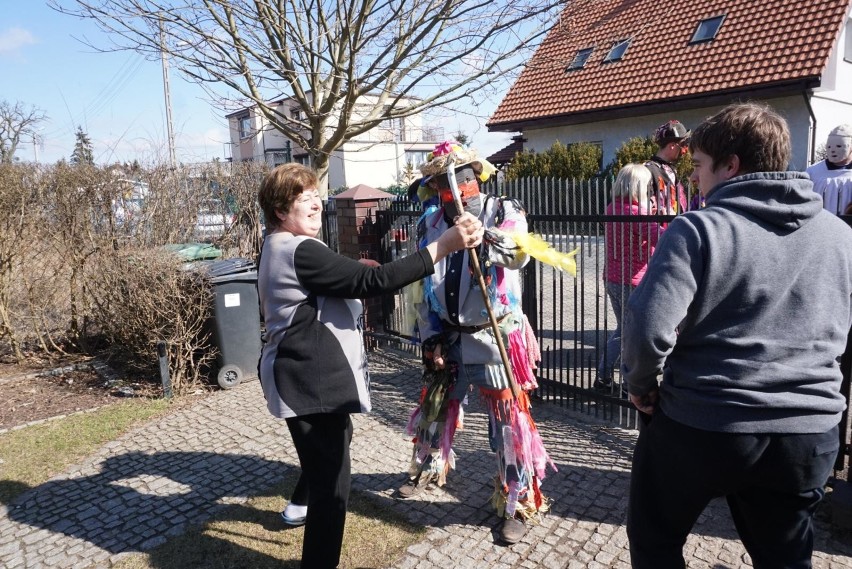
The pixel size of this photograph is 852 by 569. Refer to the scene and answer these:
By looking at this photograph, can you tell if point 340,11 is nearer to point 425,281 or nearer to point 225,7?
point 225,7

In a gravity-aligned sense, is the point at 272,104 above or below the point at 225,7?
below

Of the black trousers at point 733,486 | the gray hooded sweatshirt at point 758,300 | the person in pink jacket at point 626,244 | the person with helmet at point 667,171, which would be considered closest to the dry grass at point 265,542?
the black trousers at point 733,486

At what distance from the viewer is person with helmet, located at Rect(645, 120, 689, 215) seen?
4.62 metres

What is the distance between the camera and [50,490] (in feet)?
13.0

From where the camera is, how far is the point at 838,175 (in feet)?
17.1

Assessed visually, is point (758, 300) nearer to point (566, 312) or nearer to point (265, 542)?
point (265, 542)

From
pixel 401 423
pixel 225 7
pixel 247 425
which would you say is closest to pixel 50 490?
pixel 247 425

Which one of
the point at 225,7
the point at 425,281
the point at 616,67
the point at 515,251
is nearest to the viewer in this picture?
the point at 515,251

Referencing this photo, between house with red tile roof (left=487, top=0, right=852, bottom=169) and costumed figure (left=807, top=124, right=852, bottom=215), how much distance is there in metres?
6.80

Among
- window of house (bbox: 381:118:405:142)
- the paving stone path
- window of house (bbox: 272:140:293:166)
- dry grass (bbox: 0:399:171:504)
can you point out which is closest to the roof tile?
window of house (bbox: 381:118:405:142)

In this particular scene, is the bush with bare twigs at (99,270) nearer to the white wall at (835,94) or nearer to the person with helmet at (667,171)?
the person with helmet at (667,171)

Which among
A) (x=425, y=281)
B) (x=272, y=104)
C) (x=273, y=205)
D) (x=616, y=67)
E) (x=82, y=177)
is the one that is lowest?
(x=425, y=281)

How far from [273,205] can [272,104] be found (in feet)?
16.4

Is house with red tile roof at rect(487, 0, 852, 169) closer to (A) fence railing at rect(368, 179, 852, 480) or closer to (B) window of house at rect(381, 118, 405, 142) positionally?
(B) window of house at rect(381, 118, 405, 142)
